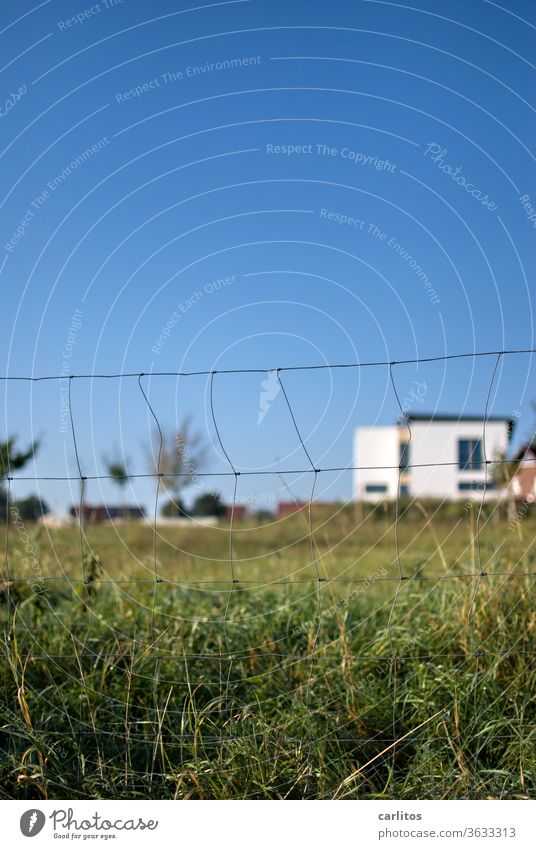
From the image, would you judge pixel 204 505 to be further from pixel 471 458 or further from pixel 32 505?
pixel 471 458

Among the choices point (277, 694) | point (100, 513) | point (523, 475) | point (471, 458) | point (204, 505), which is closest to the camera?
point (277, 694)

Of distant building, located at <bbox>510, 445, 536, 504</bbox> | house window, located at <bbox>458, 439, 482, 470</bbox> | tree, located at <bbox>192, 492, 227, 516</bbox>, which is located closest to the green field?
house window, located at <bbox>458, 439, 482, 470</bbox>

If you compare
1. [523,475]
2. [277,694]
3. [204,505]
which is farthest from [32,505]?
[277,694]

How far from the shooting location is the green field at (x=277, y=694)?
9.58ft

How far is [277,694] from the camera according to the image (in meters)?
3.41

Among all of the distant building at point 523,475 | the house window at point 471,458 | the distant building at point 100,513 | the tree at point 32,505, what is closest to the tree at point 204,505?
the distant building at point 100,513

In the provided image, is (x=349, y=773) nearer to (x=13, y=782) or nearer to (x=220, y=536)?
(x=13, y=782)

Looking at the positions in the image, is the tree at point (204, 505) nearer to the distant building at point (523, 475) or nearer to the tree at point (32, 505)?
the tree at point (32, 505)

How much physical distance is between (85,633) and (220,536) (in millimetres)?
11297

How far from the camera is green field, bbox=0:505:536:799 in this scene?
2920 mm

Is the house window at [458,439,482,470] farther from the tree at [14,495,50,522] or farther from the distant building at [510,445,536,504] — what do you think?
the tree at [14,495,50,522]

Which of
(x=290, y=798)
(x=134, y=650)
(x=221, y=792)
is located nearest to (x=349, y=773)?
(x=290, y=798)

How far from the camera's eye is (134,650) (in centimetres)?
366
